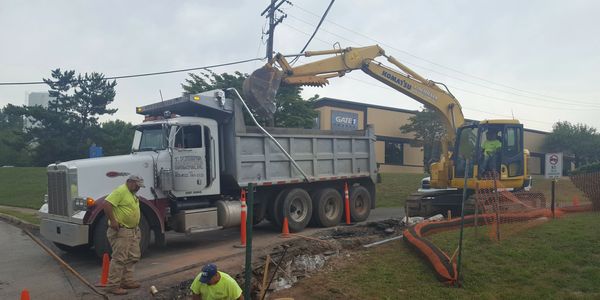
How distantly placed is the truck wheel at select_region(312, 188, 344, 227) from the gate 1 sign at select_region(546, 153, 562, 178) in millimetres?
6306

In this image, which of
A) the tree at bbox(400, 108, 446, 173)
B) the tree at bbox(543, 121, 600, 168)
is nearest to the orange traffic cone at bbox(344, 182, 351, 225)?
the tree at bbox(400, 108, 446, 173)

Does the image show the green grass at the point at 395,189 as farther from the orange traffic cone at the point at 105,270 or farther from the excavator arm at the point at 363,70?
the orange traffic cone at the point at 105,270

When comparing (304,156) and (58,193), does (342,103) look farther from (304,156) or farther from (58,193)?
(58,193)

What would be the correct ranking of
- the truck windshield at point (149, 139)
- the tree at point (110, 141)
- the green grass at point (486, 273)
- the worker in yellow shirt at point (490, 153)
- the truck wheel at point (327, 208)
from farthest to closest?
the tree at point (110, 141) → the worker in yellow shirt at point (490, 153) → the truck wheel at point (327, 208) → the truck windshield at point (149, 139) → the green grass at point (486, 273)

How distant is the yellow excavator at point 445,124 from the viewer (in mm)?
12070

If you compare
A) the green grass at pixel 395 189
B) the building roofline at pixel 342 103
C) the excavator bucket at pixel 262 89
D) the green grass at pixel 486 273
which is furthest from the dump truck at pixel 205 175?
the building roofline at pixel 342 103

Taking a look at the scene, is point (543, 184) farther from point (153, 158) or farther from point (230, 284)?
point (230, 284)

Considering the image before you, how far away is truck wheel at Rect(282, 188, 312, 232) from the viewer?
36.0 ft

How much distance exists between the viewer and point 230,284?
191 inches

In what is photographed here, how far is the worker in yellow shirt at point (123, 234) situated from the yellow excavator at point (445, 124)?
17.3ft

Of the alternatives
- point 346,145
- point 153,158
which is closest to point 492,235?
point 346,145

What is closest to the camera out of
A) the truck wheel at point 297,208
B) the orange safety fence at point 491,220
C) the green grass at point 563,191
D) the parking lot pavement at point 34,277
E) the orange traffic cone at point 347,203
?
the parking lot pavement at point 34,277

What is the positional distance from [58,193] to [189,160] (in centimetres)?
236

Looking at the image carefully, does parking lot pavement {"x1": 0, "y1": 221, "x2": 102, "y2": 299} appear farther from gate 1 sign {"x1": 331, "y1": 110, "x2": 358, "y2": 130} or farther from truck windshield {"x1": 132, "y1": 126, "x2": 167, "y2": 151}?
gate 1 sign {"x1": 331, "y1": 110, "x2": 358, "y2": 130}
